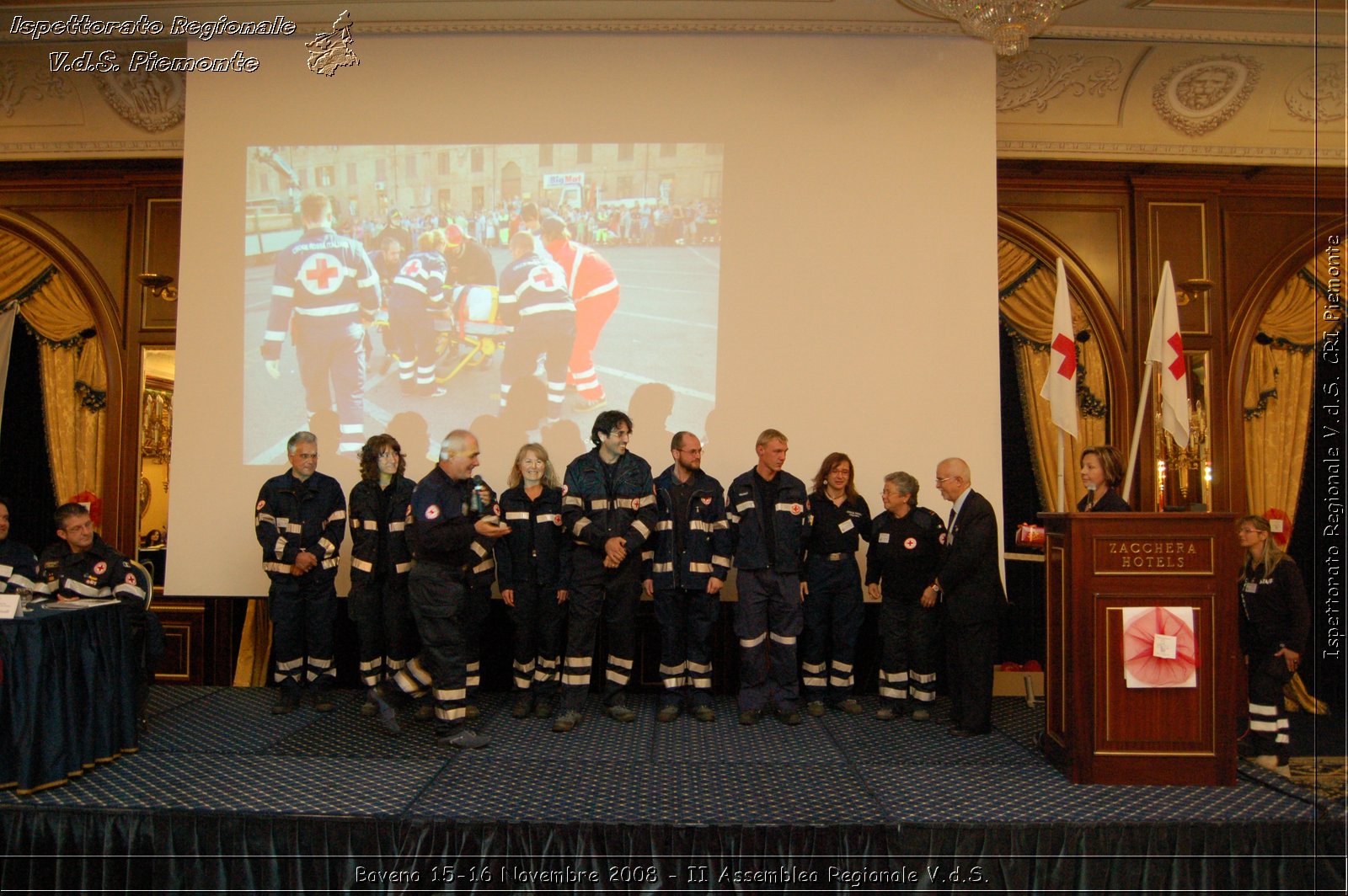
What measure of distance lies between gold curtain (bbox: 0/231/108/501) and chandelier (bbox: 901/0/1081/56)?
746 centimetres

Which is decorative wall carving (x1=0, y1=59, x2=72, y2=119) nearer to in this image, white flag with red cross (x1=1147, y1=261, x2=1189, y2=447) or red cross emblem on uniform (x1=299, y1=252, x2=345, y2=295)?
red cross emblem on uniform (x1=299, y1=252, x2=345, y2=295)

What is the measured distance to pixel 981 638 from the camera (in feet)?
15.2

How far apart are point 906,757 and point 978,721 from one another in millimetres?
671

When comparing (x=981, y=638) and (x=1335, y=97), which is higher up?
(x=1335, y=97)

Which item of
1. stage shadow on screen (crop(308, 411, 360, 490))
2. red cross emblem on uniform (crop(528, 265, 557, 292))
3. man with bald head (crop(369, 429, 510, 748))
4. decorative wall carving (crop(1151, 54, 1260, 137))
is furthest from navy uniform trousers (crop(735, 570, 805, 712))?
decorative wall carving (crop(1151, 54, 1260, 137))

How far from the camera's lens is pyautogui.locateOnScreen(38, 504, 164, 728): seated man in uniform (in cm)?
458

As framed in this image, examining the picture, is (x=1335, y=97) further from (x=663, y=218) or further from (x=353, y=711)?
(x=353, y=711)

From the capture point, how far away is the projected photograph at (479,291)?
231 inches

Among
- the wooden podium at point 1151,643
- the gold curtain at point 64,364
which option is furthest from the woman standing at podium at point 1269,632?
the gold curtain at point 64,364

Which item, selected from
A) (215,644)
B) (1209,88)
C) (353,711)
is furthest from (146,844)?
(1209,88)

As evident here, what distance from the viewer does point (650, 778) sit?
393 cm

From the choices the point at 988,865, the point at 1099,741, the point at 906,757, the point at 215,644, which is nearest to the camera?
the point at 988,865

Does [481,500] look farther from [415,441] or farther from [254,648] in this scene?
[254,648]

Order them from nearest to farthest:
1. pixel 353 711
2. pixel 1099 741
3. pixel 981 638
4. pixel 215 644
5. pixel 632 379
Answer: pixel 1099 741 → pixel 981 638 → pixel 353 711 → pixel 632 379 → pixel 215 644
